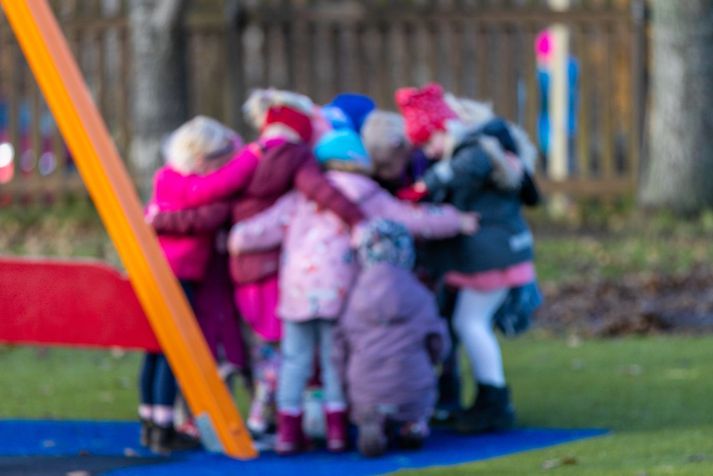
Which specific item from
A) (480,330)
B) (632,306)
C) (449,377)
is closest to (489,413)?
(480,330)

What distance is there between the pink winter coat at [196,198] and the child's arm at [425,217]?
0.61 metres

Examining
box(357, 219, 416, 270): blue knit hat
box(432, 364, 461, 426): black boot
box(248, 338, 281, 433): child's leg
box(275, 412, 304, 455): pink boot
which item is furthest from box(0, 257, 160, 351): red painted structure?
box(432, 364, 461, 426): black boot

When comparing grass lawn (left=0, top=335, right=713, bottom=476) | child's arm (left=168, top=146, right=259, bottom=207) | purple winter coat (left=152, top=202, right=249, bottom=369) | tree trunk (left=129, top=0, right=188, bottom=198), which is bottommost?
grass lawn (left=0, top=335, right=713, bottom=476)

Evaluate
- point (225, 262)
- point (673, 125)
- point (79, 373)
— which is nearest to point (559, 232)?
point (673, 125)

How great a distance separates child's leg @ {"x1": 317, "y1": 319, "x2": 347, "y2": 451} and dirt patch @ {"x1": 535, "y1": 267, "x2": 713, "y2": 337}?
3.86 metres

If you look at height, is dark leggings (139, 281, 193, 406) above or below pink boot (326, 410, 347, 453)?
above

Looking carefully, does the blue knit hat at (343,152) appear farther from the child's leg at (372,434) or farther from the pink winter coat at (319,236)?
the child's leg at (372,434)

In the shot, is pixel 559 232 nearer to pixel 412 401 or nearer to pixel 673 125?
pixel 673 125

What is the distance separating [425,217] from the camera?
24.5 ft

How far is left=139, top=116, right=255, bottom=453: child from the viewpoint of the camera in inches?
290

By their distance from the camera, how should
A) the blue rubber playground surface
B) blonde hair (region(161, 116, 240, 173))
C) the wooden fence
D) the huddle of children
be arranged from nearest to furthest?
the blue rubber playground surface → the huddle of children → blonde hair (region(161, 116, 240, 173)) → the wooden fence

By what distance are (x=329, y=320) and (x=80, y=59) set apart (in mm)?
8717

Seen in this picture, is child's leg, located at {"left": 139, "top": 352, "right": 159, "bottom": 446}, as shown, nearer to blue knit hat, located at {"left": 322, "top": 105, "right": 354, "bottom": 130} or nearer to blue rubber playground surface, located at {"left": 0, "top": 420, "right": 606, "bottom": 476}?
blue rubber playground surface, located at {"left": 0, "top": 420, "right": 606, "bottom": 476}

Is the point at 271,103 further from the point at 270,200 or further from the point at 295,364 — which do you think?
the point at 295,364
